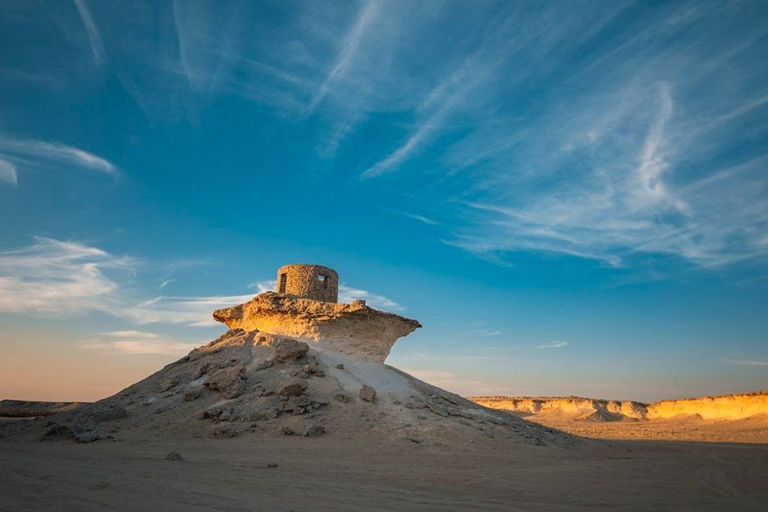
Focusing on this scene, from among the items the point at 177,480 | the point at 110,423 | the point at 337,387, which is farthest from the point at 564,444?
the point at 110,423

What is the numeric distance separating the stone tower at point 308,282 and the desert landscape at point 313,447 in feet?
0.64

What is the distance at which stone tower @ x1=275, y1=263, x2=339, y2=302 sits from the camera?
2127 cm

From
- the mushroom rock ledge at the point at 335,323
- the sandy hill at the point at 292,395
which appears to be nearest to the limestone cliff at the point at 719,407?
the sandy hill at the point at 292,395

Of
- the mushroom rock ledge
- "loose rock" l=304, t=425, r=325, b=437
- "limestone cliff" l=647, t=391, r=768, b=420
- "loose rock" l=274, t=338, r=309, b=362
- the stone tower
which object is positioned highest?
the stone tower

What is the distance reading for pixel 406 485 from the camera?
8.13m

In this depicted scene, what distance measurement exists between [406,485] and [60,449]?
967cm

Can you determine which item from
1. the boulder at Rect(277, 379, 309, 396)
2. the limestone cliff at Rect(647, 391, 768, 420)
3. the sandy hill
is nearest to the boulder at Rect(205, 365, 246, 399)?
the sandy hill

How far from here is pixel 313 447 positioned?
39.8 ft

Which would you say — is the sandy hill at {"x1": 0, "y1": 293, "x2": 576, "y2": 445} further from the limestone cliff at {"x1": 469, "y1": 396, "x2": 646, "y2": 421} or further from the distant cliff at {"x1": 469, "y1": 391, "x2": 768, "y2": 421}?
the limestone cliff at {"x1": 469, "y1": 396, "x2": 646, "y2": 421}

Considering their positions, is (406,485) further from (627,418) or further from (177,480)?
Result: (627,418)

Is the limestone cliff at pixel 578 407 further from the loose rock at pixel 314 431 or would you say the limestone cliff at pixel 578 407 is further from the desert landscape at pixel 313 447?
the loose rock at pixel 314 431

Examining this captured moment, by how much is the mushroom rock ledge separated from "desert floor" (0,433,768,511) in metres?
7.10

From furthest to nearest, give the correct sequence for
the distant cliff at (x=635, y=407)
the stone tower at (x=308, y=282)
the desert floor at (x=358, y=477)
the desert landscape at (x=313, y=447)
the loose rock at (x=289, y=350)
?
1. the distant cliff at (x=635, y=407)
2. the stone tower at (x=308, y=282)
3. the loose rock at (x=289, y=350)
4. the desert landscape at (x=313, y=447)
5. the desert floor at (x=358, y=477)

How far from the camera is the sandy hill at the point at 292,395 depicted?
1416 centimetres
